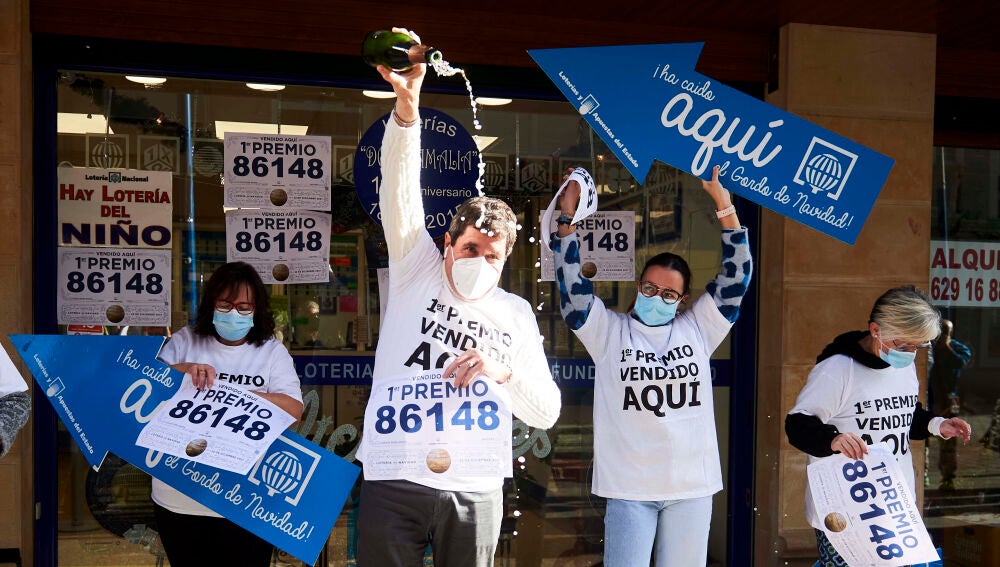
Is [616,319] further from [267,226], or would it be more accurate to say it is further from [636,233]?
[267,226]

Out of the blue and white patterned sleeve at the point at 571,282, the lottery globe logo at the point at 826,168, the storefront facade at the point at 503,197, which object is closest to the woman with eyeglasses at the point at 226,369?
the storefront facade at the point at 503,197

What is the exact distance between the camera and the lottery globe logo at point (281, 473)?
3.60 metres

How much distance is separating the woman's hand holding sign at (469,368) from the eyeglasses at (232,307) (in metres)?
1.12

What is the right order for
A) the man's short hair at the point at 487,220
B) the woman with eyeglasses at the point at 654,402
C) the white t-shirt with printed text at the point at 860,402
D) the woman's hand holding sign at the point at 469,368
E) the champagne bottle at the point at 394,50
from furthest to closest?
the white t-shirt with printed text at the point at 860,402
the woman with eyeglasses at the point at 654,402
the man's short hair at the point at 487,220
the woman's hand holding sign at the point at 469,368
the champagne bottle at the point at 394,50

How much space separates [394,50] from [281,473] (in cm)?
167

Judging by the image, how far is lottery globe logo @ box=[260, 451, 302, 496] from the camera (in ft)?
11.8

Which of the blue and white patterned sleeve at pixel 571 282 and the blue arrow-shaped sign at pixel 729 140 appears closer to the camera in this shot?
the blue and white patterned sleeve at pixel 571 282

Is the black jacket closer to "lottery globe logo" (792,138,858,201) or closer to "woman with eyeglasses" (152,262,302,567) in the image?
"lottery globe logo" (792,138,858,201)

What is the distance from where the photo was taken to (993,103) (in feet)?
18.9

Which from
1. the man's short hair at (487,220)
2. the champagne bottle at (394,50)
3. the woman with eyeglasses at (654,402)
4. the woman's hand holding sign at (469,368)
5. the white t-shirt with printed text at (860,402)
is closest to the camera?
the champagne bottle at (394,50)

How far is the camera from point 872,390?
3754mm

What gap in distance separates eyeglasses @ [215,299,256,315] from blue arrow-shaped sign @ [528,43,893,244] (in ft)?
5.16

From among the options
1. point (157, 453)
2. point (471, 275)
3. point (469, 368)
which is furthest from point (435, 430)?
point (157, 453)

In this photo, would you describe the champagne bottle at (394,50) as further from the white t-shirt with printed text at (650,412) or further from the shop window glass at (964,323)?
the shop window glass at (964,323)
